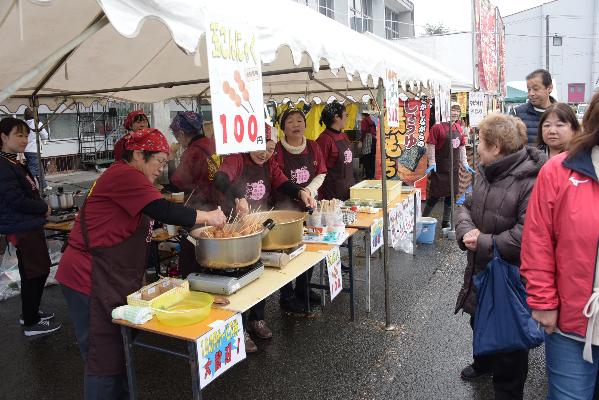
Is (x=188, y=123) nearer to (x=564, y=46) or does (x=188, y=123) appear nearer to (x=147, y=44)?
(x=147, y=44)

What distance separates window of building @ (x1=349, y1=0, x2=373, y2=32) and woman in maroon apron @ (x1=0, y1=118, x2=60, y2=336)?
14599 millimetres

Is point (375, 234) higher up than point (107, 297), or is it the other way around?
point (107, 297)

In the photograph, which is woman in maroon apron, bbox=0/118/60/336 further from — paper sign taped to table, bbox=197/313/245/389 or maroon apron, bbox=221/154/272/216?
paper sign taped to table, bbox=197/313/245/389

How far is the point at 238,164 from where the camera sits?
3703mm

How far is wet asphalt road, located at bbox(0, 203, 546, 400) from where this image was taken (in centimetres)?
335

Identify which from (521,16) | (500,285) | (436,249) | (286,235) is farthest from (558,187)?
(521,16)

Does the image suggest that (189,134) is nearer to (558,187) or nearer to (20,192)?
(20,192)

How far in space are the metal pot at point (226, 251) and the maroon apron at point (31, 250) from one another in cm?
223

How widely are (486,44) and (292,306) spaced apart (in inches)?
448

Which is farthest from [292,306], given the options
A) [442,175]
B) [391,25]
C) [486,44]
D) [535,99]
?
[391,25]

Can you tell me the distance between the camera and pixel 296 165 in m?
4.56

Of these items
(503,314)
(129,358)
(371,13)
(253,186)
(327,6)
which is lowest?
(129,358)

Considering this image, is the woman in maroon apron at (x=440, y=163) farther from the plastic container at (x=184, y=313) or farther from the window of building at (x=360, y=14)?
the window of building at (x=360, y=14)

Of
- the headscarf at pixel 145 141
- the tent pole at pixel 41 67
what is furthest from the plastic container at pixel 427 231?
the tent pole at pixel 41 67
